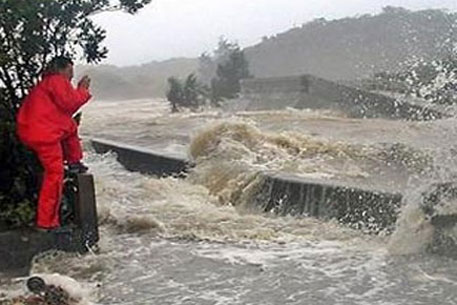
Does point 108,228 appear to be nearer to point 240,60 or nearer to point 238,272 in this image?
point 238,272

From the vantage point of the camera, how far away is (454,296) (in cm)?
599

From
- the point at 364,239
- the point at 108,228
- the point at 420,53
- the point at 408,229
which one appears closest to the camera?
the point at 408,229

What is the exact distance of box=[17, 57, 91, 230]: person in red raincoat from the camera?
712 cm

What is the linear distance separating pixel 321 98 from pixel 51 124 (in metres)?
17.1

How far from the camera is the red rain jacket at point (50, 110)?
281 inches

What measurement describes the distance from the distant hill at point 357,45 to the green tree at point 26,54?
27.8 meters

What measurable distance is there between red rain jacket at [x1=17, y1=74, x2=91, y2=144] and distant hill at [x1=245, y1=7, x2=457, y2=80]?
28549 mm

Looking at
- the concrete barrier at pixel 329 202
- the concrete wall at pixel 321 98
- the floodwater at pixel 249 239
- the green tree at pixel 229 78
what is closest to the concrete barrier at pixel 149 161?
the floodwater at pixel 249 239

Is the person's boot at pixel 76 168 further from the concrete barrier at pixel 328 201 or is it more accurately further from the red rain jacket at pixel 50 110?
the concrete barrier at pixel 328 201

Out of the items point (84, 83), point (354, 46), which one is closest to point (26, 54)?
point (84, 83)

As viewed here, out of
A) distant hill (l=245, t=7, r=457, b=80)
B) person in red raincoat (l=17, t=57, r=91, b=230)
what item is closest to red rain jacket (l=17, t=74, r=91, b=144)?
person in red raincoat (l=17, t=57, r=91, b=230)

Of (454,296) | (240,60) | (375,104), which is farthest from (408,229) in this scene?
(240,60)

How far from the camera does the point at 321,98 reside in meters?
23.7

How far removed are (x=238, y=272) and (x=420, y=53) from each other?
31.1 meters
